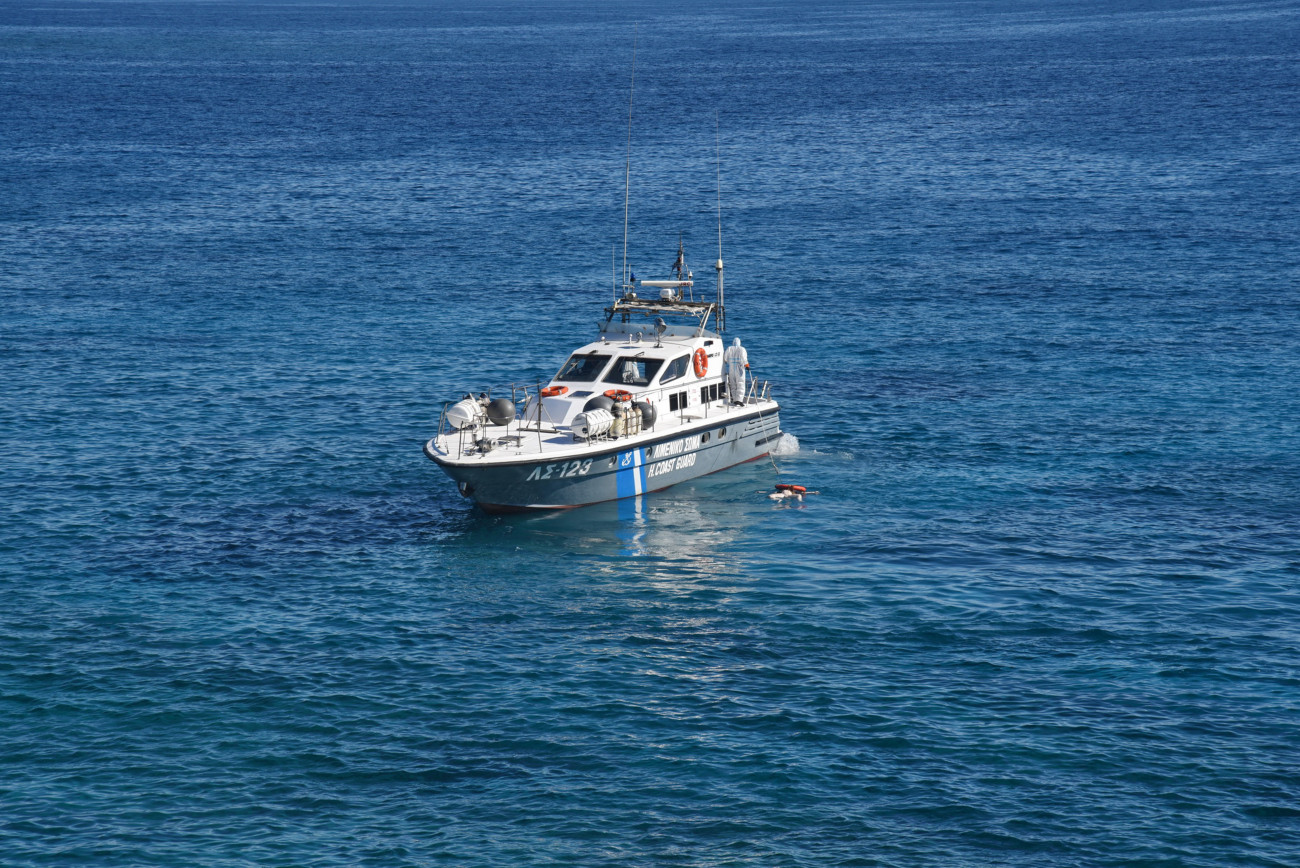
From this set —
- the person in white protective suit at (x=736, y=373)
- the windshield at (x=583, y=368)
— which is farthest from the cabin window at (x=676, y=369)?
the windshield at (x=583, y=368)

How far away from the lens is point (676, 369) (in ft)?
155

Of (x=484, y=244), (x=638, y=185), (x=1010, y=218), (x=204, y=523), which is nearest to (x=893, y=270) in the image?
(x=1010, y=218)

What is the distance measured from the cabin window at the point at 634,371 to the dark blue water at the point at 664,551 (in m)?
3.90

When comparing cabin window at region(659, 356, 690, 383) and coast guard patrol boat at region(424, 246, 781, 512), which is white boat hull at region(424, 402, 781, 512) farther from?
cabin window at region(659, 356, 690, 383)

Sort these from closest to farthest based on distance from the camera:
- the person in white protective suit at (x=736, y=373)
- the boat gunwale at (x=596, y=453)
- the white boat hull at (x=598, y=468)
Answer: the boat gunwale at (x=596, y=453)
the white boat hull at (x=598, y=468)
the person in white protective suit at (x=736, y=373)

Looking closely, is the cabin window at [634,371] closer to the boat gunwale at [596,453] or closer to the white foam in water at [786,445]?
the boat gunwale at [596,453]

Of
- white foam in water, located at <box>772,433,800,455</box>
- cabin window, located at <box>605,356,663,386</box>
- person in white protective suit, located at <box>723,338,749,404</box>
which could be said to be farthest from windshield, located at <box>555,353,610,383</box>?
white foam in water, located at <box>772,433,800,455</box>

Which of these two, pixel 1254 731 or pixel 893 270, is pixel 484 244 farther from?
pixel 1254 731

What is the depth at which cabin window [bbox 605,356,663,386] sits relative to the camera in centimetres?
4653

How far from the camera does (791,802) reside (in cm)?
2880

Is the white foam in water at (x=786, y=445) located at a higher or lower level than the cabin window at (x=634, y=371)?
lower

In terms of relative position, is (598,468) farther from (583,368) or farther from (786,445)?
(786,445)

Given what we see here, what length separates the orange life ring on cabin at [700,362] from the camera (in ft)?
157

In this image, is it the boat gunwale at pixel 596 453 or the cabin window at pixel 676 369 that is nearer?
the boat gunwale at pixel 596 453
